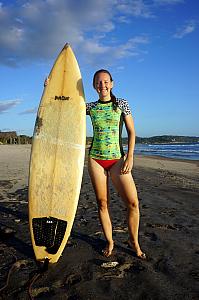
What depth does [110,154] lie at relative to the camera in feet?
11.8

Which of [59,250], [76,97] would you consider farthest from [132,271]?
[76,97]

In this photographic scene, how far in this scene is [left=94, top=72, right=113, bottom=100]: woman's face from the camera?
3572 mm

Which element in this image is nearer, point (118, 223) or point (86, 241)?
point (86, 241)

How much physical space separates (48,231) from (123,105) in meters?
1.76

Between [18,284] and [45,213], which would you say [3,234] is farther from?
[18,284]

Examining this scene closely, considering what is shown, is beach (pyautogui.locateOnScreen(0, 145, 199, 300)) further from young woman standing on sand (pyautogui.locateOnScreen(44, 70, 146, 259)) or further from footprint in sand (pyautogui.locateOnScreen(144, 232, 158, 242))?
young woman standing on sand (pyautogui.locateOnScreen(44, 70, 146, 259))

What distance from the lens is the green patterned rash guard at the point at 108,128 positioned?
11.8 feet

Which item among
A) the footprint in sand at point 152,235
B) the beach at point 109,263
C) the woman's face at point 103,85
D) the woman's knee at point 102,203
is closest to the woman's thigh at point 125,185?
the woman's knee at point 102,203

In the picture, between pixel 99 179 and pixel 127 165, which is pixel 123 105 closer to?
pixel 127 165

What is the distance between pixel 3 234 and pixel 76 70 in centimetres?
253

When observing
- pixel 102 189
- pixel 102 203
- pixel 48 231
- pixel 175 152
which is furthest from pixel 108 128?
pixel 175 152

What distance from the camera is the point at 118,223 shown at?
493 cm

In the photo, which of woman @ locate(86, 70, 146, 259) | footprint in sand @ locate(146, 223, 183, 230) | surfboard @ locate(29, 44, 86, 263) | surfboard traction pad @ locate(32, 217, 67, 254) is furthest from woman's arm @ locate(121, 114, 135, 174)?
footprint in sand @ locate(146, 223, 183, 230)

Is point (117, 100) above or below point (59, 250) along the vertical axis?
above
